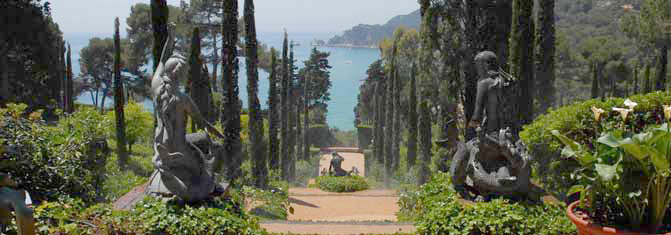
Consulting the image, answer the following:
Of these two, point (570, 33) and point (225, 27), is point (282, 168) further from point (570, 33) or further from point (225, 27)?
point (570, 33)

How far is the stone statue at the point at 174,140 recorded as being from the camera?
20.7 ft

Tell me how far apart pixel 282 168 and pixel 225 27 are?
914 centimetres

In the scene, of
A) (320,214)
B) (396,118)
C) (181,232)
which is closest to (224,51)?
(320,214)

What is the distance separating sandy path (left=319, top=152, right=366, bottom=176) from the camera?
31.7 metres

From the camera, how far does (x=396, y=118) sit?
A: 2472 cm

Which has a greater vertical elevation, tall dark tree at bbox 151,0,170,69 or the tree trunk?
tall dark tree at bbox 151,0,170,69

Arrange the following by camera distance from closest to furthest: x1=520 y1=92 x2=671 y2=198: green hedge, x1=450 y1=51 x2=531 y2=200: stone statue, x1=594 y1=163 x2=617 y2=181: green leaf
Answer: x1=594 y1=163 x2=617 y2=181: green leaf < x1=450 y1=51 x2=531 y2=200: stone statue < x1=520 y1=92 x2=671 y2=198: green hedge

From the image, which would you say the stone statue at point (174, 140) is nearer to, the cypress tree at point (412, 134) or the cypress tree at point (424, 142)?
the cypress tree at point (424, 142)

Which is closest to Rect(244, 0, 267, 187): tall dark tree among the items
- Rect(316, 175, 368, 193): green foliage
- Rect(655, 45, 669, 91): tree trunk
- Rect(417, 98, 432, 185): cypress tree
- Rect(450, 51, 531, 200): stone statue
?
Rect(316, 175, 368, 193): green foliage

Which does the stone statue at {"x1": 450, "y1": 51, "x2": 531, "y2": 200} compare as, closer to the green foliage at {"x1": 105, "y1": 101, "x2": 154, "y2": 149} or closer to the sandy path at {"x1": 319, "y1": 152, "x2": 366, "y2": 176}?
the green foliage at {"x1": 105, "y1": 101, "x2": 154, "y2": 149}

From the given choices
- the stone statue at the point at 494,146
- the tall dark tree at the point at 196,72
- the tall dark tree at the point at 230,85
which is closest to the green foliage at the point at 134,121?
the tall dark tree at the point at 196,72

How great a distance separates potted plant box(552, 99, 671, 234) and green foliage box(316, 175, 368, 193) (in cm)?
1520

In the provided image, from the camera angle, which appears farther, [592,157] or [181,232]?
[181,232]

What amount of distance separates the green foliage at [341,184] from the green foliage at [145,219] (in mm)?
12721
